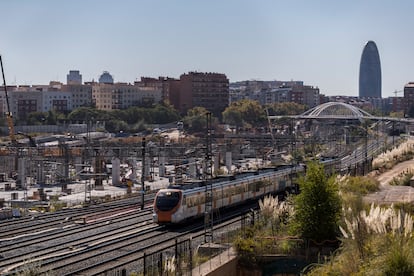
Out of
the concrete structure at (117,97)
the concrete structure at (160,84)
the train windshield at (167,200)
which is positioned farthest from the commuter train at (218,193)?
the concrete structure at (160,84)

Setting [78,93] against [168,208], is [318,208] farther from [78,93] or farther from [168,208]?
[78,93]

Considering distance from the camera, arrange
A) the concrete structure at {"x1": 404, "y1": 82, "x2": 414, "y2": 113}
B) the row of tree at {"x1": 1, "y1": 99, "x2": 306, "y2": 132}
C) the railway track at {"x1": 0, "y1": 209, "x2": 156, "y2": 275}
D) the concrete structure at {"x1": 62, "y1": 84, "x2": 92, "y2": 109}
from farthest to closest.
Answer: the concrete structure at {"x1": 404, "y1": 82, "x2": 414, "y2": 113}
the concrete structure at {"x1": 62, "y1": 84, "x2": 92, "y2": 109}
the row of tree at {"x1": 1, "y1": 99, "x2": 306, "y2": 132}
the railway track at {"x1": 0, "y1": 209, "x2": 156, "y2": 275}

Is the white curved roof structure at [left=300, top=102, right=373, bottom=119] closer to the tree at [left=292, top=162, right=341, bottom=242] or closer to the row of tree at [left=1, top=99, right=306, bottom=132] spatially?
the row of tree at [left=1, top=99, right=306, bottom=132]

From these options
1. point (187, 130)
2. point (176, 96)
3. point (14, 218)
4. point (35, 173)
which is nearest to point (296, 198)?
point (14, 218)

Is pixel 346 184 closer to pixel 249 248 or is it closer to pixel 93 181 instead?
pixel 249 248

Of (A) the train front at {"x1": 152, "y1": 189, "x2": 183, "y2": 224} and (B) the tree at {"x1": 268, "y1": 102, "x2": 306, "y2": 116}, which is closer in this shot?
(A) the train front at {"x1": 152, "y1": 189, "x2": 183, "y2": 224}

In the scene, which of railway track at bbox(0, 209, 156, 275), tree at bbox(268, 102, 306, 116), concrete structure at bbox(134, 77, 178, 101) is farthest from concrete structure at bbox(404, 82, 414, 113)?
railway track at bbox(0, 209, 156, 275)

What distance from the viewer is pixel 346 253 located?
15.4 m

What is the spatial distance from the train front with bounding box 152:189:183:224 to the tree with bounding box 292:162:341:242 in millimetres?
7657

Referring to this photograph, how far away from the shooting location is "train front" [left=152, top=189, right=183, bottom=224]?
25469 mm

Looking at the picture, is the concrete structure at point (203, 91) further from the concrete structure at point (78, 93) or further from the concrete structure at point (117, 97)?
the concrete structure at point (78, 93)

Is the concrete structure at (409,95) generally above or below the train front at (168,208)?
above

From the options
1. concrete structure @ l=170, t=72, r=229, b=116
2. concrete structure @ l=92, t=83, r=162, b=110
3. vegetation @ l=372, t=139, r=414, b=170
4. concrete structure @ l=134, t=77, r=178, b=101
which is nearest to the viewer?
vegetation @ l=372, t=139, r=414, b=170

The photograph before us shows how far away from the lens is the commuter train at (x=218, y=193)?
2564 centimetres
